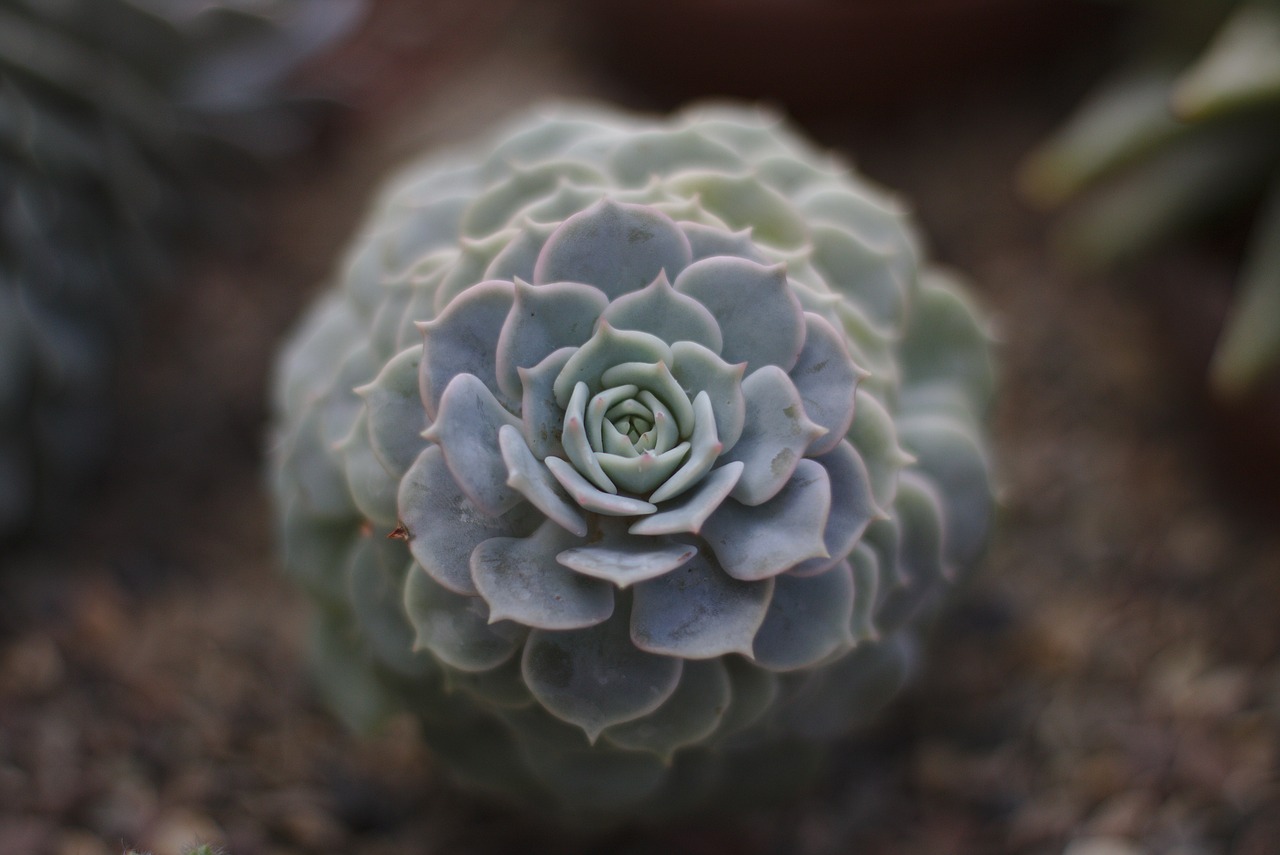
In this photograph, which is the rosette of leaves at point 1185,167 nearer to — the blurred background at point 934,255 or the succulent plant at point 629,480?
the blurred background at point 934,255

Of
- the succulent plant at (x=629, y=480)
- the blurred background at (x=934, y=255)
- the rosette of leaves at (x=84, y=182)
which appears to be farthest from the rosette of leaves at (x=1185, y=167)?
the rosette of leaves at (x=84, y=182)

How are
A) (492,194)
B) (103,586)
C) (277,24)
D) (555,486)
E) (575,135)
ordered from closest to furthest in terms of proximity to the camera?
(555,486) → (492,194) → (575,135) → (103,586) → (277,24)

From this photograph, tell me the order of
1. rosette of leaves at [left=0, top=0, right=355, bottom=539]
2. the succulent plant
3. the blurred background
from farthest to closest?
rosette of leaves at [left=0, top=0, right=355, bottom=539]
the blurred background
the succulent plant

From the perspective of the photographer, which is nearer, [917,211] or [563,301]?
[563,301]

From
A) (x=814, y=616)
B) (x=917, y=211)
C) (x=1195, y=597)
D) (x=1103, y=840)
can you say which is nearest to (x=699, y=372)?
(x=814, y=616)

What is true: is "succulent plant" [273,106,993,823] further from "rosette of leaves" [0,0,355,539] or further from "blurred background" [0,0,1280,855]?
"rosette of leaves" [0,0,355,539]

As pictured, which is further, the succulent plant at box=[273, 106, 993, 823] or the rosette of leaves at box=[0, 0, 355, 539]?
the rosette of leaves at box=[0, 0, 355, 539]

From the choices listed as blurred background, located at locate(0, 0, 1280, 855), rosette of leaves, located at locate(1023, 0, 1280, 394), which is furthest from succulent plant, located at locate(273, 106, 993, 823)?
rosette of leaves, located at locate(1023, 0, 1280, 394)

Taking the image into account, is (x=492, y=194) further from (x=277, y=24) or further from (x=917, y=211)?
(x=917, y=211)
